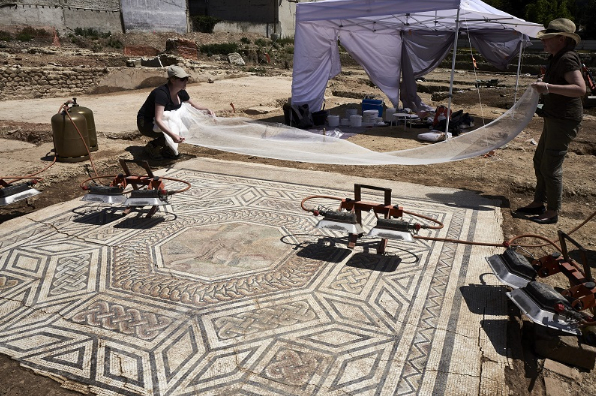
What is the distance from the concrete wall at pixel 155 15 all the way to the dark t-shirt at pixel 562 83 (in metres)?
27.5

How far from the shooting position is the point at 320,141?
211 inches

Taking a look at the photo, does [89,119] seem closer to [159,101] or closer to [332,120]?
[159,101]

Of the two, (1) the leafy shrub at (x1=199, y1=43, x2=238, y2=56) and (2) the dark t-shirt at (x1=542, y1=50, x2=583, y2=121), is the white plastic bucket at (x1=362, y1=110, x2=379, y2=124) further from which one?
(1) the leafy shrub at (x1=199, y1=43, x2=238, y2=56)

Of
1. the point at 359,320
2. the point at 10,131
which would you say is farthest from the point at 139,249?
the point at 10,131

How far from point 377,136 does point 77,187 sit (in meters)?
5.16

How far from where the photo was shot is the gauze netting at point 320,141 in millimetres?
4262

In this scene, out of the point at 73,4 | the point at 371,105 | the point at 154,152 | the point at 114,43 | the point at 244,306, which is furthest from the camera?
the point at 73,4

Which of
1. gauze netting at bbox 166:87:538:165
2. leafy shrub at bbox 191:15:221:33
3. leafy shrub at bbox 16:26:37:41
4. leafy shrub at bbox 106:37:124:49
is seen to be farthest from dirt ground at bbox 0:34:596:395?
leafy shrub at bbox 191:15:221:33

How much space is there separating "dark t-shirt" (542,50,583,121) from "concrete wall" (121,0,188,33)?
2745 cm

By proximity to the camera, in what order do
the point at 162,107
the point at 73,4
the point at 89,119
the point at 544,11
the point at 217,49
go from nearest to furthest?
1. the point at 162,107
2. the point at 89,119
3. the point at 217,49
4. the point at 73,4
5. the point at 544,11

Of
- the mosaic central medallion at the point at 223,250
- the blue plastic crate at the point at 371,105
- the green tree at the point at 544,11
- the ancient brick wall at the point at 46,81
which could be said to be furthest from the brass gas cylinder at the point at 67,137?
the green tree at the point at 544,11

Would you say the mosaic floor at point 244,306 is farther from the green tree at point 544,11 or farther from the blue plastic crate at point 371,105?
the green tree at point 544,11

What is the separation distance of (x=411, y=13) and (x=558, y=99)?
4.69 meters

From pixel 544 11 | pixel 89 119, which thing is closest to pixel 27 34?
pixel 89 119
